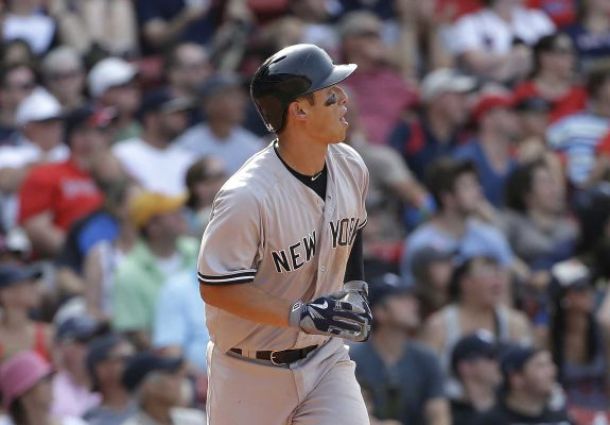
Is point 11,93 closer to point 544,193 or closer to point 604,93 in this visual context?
point 544,193

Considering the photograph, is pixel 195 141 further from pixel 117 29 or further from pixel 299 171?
pixel 299 171

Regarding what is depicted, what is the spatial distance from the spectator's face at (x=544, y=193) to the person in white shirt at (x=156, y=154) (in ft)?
7.71

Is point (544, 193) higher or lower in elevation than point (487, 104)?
lower

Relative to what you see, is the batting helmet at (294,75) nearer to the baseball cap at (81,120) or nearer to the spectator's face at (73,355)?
the spectator's face at (73,355)

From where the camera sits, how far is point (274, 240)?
499 cm

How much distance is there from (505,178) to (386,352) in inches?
112

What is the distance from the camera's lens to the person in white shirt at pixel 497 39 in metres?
12.6

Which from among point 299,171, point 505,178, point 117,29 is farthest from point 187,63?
point 299,171

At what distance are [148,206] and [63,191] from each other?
0.89 m

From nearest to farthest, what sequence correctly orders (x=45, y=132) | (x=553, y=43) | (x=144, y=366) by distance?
(x=144, y=366), (x=45, y=132), (x=553, y=43)

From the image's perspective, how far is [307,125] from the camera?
504 centimetres

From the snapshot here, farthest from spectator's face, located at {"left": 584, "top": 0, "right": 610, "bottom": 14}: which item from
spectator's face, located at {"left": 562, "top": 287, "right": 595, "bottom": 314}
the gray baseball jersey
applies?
the gray baseball jersey

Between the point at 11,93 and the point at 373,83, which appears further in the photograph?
the point at 373,83

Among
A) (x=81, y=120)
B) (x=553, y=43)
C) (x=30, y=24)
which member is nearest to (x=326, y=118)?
(x=81, y=120)
